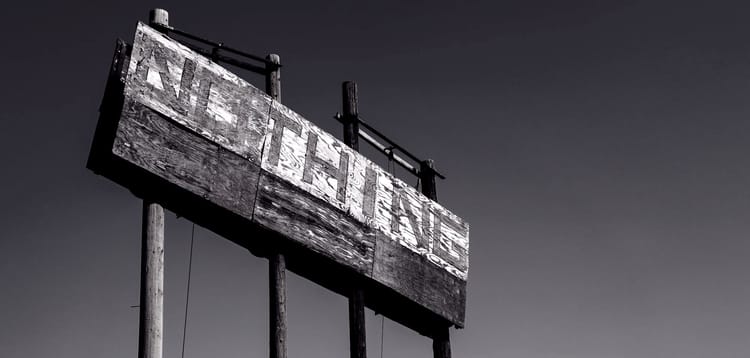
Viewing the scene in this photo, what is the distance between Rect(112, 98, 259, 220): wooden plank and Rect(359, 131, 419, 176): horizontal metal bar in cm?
238

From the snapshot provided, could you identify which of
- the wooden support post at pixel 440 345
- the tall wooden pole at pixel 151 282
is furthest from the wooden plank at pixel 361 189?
the tall wooden pole at pixel 151 282

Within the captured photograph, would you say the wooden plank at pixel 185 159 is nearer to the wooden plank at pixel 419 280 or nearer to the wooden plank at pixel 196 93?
the wooden plank at pixel 196 93

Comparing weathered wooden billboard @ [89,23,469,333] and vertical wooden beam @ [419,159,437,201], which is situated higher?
vertical wooden beam @ [419,159,437,201]

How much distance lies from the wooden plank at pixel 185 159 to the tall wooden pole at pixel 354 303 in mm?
1724

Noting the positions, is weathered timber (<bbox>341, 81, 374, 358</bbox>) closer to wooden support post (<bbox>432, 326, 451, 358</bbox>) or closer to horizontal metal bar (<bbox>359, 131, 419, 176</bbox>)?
horizontal metal bar (<bbox>359, 131, 419, 176</bbox>)

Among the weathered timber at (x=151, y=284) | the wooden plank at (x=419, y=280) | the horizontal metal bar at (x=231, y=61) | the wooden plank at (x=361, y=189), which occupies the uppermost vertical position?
the horizontal metal bar at (x=231, y=61)

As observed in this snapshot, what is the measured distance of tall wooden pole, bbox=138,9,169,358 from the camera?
8438 millimetres

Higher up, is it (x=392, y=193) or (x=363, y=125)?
(x=363, y=125)

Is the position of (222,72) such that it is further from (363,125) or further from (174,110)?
(363,125)

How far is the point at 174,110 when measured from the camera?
9.59 meters

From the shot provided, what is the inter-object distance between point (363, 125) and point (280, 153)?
73.0 inches

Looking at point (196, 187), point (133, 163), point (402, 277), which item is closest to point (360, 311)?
point (402, 277)

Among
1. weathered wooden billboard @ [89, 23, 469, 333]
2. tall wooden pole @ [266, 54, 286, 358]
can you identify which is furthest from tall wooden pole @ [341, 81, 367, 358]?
tall wooden pole @ [266, 54, 286, 358]

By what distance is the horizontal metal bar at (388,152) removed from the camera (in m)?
12.3
